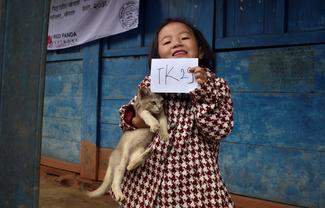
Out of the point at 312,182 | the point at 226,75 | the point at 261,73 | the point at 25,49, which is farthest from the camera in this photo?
the point at 226,75

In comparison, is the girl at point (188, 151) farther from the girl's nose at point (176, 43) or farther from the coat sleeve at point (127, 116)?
the coat sleeve at point (127, 116)

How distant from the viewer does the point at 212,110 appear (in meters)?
1.52

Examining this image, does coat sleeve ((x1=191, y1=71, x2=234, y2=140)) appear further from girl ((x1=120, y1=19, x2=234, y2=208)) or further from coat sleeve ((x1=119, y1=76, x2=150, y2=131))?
coat sleeve ((x1=119, y1=76, x2=150, y2=131))

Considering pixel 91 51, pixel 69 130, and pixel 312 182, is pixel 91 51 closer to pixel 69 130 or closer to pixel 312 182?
pixel 69 130

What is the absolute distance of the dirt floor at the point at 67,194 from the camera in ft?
13.9

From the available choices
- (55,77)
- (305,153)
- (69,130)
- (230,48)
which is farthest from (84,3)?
(305,153)

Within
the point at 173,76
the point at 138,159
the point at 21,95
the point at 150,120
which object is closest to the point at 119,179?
the point at 138,159

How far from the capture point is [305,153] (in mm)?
3180

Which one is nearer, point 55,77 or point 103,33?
point 103,33

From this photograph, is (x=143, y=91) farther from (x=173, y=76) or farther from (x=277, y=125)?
(x=277, y=125)

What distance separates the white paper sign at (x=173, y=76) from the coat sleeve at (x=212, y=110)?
49 millimetres

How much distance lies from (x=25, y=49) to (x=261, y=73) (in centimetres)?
263

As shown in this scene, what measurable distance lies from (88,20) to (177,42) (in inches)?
136

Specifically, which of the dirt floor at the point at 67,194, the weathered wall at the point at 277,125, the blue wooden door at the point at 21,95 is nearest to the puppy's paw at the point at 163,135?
the blue wooden door at the point at 21,95
